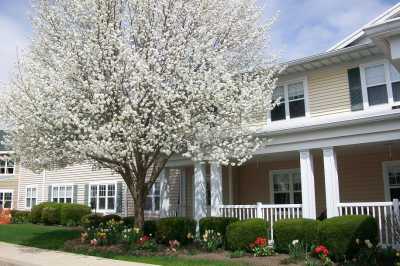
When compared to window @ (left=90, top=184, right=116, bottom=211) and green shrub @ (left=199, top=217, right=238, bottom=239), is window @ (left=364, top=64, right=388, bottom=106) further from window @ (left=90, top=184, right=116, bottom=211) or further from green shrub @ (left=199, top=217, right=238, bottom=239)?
window @ (left=90, top=184, right=116, bottom=211)

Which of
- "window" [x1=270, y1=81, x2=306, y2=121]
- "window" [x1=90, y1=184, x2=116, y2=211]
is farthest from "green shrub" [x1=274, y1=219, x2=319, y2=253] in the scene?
"window" [x1=90, y1=184, x2=116, y2=211]

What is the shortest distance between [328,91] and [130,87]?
289 inches

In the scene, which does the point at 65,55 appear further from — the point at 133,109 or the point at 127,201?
the point at 127,201

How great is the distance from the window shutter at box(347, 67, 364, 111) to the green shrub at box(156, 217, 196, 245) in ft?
22.2

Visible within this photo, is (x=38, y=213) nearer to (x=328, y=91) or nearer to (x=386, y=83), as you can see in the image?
(x=328, y=91)

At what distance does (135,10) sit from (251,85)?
4.23m

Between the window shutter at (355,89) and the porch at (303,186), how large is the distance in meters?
1.49

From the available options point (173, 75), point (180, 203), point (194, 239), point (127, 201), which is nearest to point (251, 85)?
point (173, 75)

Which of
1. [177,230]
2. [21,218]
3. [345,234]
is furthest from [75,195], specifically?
[345,234]

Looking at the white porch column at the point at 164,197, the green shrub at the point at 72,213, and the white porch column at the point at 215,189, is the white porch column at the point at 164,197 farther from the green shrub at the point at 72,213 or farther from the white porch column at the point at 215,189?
the green shrub at the point at 72,213

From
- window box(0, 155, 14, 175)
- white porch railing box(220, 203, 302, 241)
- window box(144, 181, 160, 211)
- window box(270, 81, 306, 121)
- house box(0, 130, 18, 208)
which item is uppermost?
window box(270, 81, 306, 121)

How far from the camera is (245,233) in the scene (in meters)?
12.4

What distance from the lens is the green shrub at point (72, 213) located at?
23.7m

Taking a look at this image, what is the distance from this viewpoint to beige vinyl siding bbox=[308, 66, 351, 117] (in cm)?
1562
